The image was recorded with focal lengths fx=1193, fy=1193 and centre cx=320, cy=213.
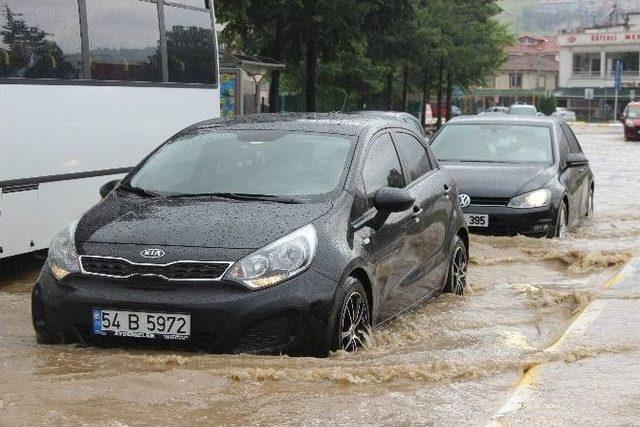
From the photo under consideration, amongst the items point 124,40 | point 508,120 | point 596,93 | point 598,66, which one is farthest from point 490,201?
point 598,66

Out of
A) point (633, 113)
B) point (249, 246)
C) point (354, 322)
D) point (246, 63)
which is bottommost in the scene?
point (633, 113)

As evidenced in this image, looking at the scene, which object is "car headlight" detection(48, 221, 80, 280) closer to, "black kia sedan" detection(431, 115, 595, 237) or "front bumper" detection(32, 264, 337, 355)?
"front bumper" detection(32, 264, 337, 355)

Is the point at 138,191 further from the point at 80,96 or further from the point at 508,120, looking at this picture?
the point at 508,120

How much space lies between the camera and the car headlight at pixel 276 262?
6293 mm

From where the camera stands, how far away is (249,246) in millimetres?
6410

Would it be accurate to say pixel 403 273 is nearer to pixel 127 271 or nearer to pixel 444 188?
pixel 444 188

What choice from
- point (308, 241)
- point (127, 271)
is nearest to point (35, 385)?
point (127, 271)

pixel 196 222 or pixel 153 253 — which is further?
pixel 196 222

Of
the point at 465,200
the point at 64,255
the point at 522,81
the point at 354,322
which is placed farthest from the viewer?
the point at 522,81

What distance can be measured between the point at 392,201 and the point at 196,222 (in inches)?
50.7

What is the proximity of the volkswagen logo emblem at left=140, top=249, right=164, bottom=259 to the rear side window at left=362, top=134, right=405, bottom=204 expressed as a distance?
5.10ft

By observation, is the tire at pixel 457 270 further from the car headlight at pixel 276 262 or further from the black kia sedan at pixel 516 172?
the black kia sedan at pixel 516 172

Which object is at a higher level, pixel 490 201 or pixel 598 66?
pixel 490 201

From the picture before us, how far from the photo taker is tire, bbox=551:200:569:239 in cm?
1308
